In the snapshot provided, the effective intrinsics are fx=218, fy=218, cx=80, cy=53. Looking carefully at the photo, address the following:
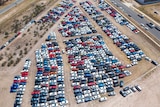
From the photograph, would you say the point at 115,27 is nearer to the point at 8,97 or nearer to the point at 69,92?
the point at 69,92

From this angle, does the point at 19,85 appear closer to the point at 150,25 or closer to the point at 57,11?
the point at 57,11

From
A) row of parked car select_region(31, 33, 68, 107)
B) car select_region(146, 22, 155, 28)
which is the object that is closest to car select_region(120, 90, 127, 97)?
row of parked car select_region(31, 33, 68, 107)

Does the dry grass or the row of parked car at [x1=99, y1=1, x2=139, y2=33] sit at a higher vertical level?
the row of parked car at [x1=99, y1=1, x2=139, y2=33]

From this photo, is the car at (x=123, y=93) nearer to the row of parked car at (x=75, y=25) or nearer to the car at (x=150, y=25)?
the row of parked car at (x=75, y=25)

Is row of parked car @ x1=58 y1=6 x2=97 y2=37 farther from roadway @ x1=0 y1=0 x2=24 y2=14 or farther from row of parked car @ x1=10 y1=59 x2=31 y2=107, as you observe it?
Answer: roadway @ x1=0 y1=0 x2=24 y2=14

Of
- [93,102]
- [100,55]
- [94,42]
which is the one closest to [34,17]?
[94,42]

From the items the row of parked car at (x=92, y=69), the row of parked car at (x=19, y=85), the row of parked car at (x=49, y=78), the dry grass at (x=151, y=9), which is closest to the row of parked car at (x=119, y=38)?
the row of parked car at (x=92, y=69)

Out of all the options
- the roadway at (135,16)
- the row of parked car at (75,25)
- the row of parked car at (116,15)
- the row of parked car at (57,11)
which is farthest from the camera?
the row of parked car at (57,11)

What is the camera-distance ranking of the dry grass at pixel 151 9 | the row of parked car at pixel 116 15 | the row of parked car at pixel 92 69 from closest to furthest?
the row of parked car at pixel 92 69
the row of parked car at pixel 116 15
the dry grass at pixel 151 9
